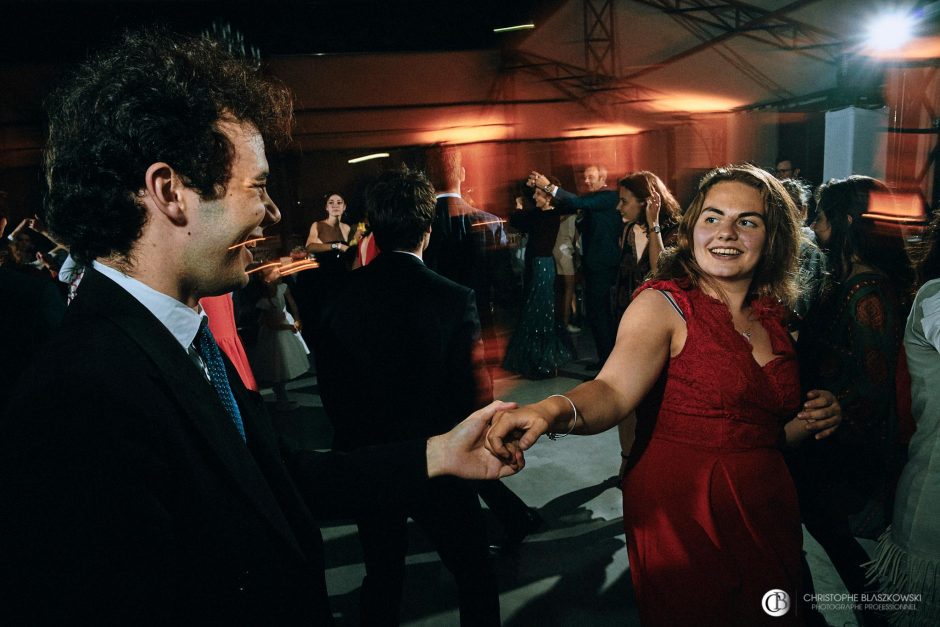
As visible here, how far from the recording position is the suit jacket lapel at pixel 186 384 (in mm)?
822

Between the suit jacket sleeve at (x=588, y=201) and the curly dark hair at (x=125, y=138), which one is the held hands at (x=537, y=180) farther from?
the curly dark hair at (x=125, y=138)

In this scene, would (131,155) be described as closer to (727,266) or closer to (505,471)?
(505,471)

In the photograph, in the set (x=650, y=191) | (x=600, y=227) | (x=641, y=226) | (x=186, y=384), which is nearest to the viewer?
(x=186, y=384)

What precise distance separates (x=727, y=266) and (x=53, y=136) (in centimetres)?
190

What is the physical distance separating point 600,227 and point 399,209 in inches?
144

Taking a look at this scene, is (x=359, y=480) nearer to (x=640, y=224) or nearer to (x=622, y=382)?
(x=622, y=382)

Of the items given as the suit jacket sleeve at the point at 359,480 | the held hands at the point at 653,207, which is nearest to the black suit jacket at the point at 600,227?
the held hands at the point at 653,207

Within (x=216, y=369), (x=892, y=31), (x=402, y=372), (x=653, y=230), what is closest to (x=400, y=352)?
(x=402, y=372)

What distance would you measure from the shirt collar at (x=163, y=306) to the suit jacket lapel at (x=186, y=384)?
3 centimetres

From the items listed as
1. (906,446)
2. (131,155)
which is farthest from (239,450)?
(906,446)

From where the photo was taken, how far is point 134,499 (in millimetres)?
698

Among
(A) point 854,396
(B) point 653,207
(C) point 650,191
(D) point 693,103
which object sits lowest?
(A) point 854,396

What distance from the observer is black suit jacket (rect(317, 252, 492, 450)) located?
214 cm

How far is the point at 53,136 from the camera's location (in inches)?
40.3
